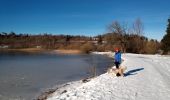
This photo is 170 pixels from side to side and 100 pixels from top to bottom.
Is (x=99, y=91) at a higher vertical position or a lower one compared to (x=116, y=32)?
lower

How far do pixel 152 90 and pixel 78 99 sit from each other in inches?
181

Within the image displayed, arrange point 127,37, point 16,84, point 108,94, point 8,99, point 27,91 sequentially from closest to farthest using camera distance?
1. point 108,94
2. point 8,99
3. point 27,91
4. point 16,84
5. point 127,37

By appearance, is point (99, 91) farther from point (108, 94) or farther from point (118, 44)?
point (118, 44)

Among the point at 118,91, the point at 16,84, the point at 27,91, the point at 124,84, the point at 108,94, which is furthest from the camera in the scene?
the point at 16,84

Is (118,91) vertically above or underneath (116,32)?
underneath

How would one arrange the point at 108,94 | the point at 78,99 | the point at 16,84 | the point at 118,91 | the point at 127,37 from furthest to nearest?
the point at 127,37
the point at 16,84
the point at 118,91
the point at 108,94
the point at 78,99

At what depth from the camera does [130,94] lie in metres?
12.7

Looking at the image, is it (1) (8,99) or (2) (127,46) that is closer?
(1) (8,99)

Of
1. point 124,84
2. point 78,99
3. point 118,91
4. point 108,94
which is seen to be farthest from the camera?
point 124,84

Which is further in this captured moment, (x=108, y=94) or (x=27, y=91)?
(x=27, y=91)

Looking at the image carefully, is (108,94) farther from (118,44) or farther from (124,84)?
(118,44)

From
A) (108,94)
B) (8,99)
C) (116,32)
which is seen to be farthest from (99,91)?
(116,32)

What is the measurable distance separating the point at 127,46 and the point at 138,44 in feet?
11.8

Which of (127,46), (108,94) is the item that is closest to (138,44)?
(127,46)
